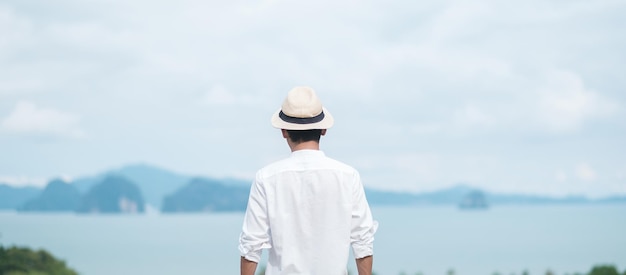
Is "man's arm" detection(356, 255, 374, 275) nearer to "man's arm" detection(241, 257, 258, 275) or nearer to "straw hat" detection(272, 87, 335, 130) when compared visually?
"man's arm" detection(241, 257, 258, 275)

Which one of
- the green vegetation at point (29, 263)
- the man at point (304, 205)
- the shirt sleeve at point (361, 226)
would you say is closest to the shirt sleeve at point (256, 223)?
the man at point (304, 205)

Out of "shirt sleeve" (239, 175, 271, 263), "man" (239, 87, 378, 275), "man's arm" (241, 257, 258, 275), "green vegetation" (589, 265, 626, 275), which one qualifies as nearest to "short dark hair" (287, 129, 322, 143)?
"man" (239, 87, 378, 275)

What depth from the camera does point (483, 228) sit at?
174 ft

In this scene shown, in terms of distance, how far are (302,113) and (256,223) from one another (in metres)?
0.44

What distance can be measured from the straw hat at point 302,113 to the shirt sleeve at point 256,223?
0.78ft

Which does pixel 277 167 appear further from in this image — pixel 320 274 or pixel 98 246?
pixel 98 246

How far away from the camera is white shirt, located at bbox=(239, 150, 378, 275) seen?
309 cm

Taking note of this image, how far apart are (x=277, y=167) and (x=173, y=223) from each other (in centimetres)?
3798

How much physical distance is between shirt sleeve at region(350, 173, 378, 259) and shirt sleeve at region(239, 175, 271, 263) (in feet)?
1.10

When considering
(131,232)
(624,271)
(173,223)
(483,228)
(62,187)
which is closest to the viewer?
(624,271)

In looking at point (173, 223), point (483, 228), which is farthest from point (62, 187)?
point (483, 228)

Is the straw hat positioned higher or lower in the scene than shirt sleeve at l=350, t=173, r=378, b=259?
higher

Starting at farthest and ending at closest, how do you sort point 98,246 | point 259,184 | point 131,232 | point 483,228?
point 483,228 < point 131,232 < point 98,246 < point 259,184

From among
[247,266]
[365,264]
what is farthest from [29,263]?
[365,264]
